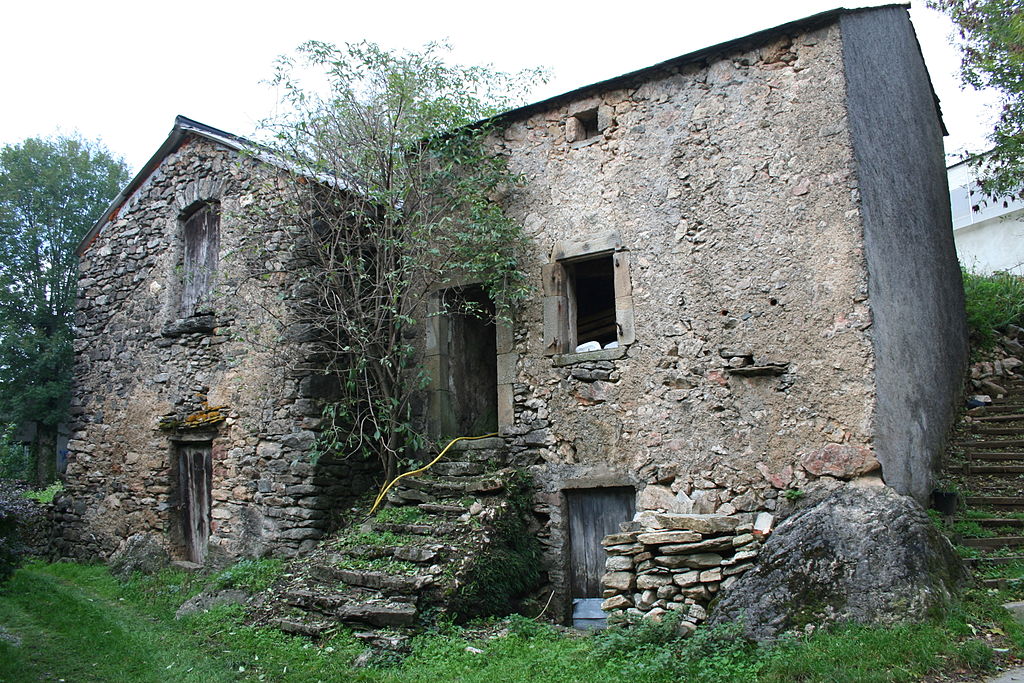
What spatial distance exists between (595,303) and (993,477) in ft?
17.6

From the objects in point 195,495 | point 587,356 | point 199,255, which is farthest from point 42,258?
point 587,356

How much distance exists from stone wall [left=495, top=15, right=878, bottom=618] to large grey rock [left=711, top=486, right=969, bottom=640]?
0.52 m

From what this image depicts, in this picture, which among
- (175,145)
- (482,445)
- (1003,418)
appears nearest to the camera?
(482,445)

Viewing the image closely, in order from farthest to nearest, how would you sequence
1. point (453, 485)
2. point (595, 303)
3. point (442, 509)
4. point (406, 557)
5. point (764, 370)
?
point (595, 303), point (453, 485), point (442, 509), point (406, 557), point (764, 370)

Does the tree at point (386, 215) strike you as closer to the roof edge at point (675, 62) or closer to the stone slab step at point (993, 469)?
the roof edge at point (675, 62)

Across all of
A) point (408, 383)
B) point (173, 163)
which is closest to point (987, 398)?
point (408, 383)

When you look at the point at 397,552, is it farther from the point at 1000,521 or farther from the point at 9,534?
the point at 1000,521

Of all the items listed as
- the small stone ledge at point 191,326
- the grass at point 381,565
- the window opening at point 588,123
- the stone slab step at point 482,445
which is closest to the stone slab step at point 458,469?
the stone slab step at point 482,445

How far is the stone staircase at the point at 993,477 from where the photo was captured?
6.06 metres

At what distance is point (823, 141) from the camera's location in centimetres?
638

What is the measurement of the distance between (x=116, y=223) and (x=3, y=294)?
12716 mm

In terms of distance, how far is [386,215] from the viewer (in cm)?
798

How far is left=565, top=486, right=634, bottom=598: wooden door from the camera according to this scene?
7176mm

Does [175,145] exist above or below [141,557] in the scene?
above
